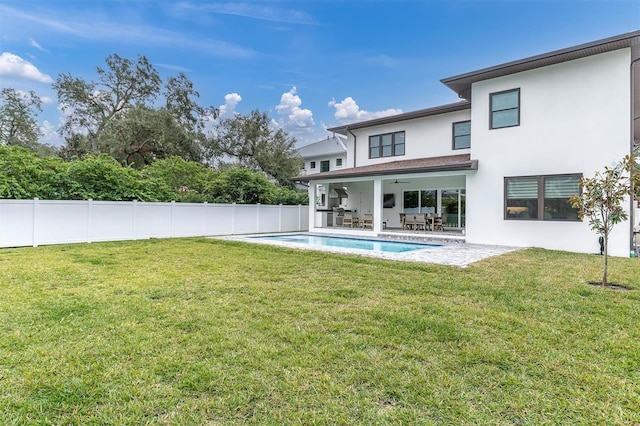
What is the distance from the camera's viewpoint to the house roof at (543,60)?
981 centimetres

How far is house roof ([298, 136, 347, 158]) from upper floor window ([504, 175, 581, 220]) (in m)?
20.8

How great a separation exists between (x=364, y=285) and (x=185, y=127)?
26.7m

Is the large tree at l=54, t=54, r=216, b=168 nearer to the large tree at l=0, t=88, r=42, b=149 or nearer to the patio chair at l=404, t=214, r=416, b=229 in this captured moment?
the large tree at l=0, t=88, r=42, b=149

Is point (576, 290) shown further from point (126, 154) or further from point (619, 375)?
point (126, 154)

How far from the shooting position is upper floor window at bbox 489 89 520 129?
12.0m

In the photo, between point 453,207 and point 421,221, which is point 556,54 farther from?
point 453,207

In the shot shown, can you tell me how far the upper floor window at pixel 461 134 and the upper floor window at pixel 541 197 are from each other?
12.3ft

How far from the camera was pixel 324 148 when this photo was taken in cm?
3453

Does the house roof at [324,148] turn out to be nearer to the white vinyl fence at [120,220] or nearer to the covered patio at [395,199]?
the covered patio at [395,199]

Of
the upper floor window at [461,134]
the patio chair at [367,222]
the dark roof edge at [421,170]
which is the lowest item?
the patio chair at [367,222]

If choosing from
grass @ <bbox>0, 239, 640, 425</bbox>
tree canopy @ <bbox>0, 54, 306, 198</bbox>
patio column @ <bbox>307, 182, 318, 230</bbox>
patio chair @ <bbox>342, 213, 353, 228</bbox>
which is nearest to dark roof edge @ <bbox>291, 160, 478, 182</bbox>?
patio column @ <bbox>307, 182, 318, 230</bbox>

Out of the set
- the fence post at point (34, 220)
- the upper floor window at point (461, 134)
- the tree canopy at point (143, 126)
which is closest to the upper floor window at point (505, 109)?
the upper floor window at point (461, 134)

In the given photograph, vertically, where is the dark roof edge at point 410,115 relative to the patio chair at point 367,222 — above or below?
above

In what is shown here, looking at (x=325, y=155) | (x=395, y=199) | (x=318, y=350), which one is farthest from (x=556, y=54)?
(x=325, y=155)
